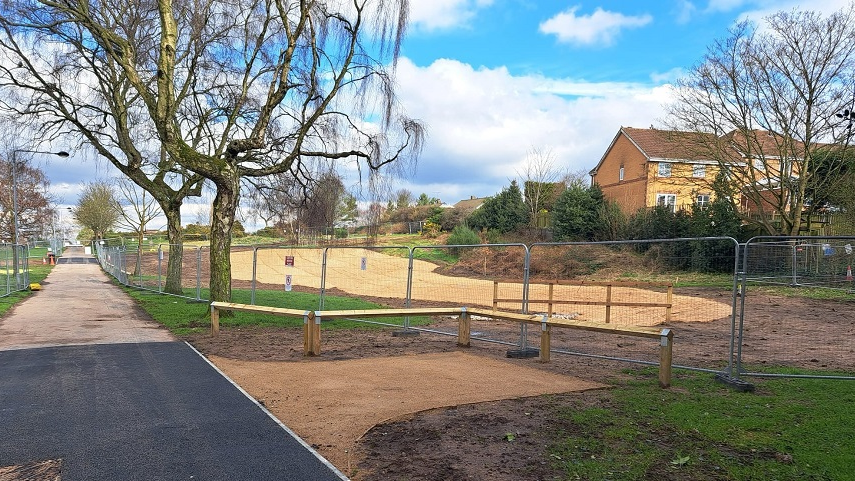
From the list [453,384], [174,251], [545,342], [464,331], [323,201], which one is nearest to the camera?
[453,384]

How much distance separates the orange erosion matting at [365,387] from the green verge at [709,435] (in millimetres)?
1138

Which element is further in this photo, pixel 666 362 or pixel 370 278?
pixel 370 278

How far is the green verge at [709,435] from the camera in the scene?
4305mm

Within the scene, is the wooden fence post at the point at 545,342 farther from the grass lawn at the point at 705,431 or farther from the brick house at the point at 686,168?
the brick house at the point at 686,168

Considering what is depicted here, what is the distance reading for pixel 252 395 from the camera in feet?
21.8

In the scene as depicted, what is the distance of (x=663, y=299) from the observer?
1648cm

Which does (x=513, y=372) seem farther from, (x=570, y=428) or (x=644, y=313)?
(x=644, y=313)

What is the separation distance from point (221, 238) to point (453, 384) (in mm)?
8257

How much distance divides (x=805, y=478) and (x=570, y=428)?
1.84 metres

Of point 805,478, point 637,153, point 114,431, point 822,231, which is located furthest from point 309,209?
point 637,153

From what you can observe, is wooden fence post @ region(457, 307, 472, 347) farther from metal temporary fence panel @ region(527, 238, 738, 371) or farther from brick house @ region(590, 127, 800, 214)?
brick house @ region(590, 127, 800, 214)

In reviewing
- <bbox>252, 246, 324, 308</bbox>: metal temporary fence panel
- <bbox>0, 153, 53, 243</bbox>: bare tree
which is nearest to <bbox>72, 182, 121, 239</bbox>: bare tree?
<bbox>0, 153, 53, 243</bbox>: bare tree

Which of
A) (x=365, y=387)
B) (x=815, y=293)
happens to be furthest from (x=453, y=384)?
(x=815, y=293)

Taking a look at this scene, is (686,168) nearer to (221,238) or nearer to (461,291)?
(461,291)
